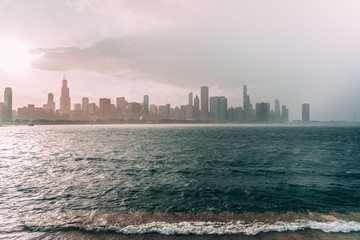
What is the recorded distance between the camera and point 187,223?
12914mm

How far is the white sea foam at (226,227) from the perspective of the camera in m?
11.8

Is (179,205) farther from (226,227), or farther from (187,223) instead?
(226,227)

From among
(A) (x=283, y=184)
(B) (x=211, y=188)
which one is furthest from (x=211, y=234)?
(A) (x=283, y=184)

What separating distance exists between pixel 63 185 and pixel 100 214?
11574 mm

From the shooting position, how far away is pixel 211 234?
37.9 feet

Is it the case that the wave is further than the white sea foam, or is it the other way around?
the wave

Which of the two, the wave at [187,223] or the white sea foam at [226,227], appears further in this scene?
the wave at [187,223]

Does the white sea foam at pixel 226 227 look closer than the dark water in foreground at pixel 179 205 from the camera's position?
Yes

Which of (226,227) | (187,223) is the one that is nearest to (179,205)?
(187,223)

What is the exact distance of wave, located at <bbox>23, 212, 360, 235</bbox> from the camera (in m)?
12.0

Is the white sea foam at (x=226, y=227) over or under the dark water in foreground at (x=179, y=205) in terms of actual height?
over

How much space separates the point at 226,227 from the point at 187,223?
2456mm

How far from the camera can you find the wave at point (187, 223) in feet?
39.5

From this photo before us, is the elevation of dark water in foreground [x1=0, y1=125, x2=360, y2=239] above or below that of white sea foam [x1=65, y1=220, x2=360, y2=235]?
below
